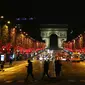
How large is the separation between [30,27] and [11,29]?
9431 cm

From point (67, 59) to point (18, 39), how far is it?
18122 millimetres

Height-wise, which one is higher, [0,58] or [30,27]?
[30,27]

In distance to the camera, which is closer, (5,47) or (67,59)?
(5,47)

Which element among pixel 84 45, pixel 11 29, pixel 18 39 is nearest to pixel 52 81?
pixel 11 29

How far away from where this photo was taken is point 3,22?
77438 millimetres

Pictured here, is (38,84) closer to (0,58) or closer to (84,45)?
(0,58)

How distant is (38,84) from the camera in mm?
25344

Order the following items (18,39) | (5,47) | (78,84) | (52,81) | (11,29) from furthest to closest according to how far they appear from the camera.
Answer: (18,39)
(11,29)
(5,47)
(52,81)
(78,84)

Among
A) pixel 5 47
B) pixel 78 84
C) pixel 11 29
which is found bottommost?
pixel 78 84

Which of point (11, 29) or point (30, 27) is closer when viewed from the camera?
point (11, 29)

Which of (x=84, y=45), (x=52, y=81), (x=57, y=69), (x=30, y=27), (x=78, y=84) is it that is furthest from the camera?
(x=30, y=27)

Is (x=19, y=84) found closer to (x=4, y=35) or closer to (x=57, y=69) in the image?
(x=57, y=69)

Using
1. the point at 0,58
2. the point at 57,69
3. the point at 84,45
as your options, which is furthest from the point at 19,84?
the point at 84,45

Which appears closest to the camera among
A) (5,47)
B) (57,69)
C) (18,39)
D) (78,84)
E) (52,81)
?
(78,84)
